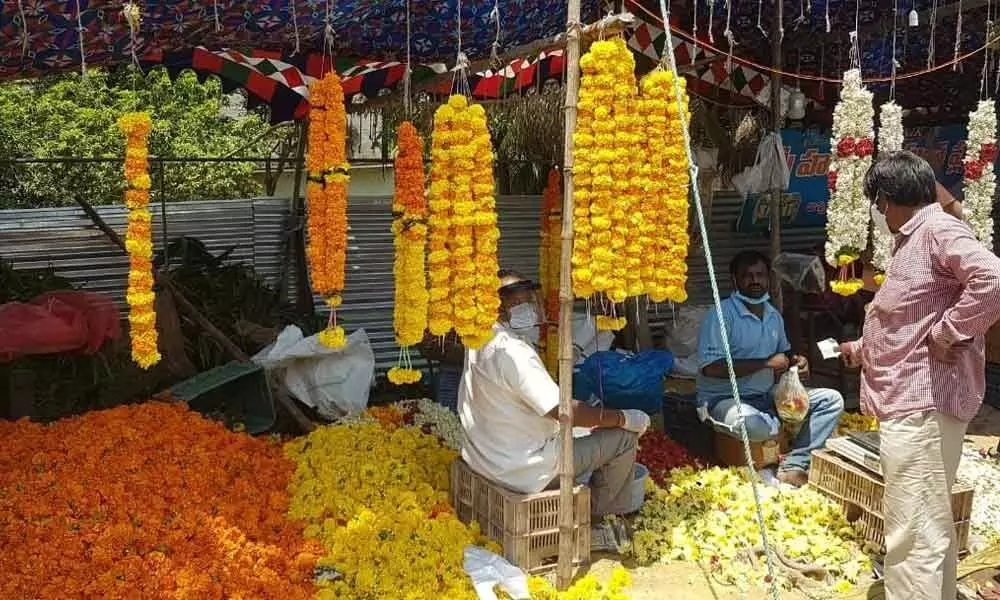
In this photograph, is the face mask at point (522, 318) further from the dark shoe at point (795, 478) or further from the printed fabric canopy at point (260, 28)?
the dark shoe at point (795, 478)

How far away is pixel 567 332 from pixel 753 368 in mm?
2045

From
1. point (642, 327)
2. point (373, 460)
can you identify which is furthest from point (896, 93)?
point (373, 460)

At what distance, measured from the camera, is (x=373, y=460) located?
5.08 m

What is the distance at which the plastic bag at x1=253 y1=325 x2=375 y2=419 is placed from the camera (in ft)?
21.3

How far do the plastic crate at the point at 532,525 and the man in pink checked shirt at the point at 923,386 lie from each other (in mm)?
1507

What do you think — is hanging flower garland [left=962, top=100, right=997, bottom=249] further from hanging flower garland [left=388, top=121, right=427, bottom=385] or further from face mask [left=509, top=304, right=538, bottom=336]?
hanging flower garland [left=388, top=121, right=427, bottom=385]

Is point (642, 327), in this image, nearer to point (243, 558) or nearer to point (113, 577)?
point (243, 558)

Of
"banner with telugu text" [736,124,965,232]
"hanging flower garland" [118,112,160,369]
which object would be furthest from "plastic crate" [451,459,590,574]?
"banner with telugu text" [736,124,965,232]

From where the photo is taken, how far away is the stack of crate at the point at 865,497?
468 centimetres

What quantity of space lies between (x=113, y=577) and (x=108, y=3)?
3.04m

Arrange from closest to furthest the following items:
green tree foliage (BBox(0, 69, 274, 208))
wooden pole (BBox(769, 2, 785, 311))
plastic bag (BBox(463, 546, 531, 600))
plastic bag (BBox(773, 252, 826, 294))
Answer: plastic bag (BBox(463, 546, 531, 600)), wooden pole (BBox(769, 2, 785, 311)), plastic bag (BBox(773, 252, 826, 294)), green tree foliage (BBox(0, 69, 274, 208))

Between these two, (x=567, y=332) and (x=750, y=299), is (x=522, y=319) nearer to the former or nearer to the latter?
Result: (x=567, y=332)

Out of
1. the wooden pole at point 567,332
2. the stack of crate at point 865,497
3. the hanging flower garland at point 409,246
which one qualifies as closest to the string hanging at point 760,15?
the wooden pole at point 567,332

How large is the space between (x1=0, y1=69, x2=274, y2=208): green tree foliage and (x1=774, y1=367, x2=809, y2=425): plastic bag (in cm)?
1085
